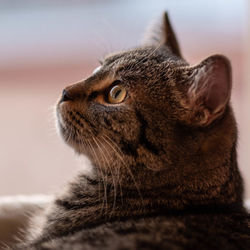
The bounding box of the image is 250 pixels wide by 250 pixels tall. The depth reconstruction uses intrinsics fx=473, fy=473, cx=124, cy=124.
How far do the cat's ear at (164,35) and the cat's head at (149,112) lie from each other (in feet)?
0.88

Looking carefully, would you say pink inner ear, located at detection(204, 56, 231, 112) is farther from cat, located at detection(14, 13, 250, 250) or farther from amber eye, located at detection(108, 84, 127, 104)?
amber eye, located at detection(108, 84, 127, 104)

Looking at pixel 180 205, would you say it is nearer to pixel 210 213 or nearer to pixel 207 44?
pixel 210 213

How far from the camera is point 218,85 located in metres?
1.23

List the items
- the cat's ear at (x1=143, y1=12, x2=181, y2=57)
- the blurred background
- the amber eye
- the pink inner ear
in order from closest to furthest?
1. the pink inner ear
2. the amber eye
3. the cat's ear at (x1=143, y1=12, x2=181, y2=57)
4. the blurred background

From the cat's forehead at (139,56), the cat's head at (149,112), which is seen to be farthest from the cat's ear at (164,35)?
the cat's head at (149,112)

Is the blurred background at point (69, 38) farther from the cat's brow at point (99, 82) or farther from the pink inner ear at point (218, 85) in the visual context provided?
the pink inner ear at point (218, 85)

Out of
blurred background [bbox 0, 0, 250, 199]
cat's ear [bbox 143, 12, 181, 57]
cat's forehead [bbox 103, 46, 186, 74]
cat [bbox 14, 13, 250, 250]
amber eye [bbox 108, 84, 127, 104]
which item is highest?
blurred background [bbox 0, 0, 250, 199]

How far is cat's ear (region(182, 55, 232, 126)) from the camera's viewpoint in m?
1.21

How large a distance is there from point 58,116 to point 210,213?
0.51 m

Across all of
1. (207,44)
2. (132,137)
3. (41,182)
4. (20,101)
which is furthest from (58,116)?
(207,44)

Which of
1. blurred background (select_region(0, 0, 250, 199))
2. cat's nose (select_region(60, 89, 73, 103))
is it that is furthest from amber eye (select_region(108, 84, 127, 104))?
blurred background (select_region(0, 0, 250, 199))

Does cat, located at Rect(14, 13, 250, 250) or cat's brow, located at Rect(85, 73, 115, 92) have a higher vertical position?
cat's brow, located at Rect(85, 73, 115, 92)

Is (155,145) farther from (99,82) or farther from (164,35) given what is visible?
(164,35)

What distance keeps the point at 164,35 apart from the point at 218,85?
0.45 meters
